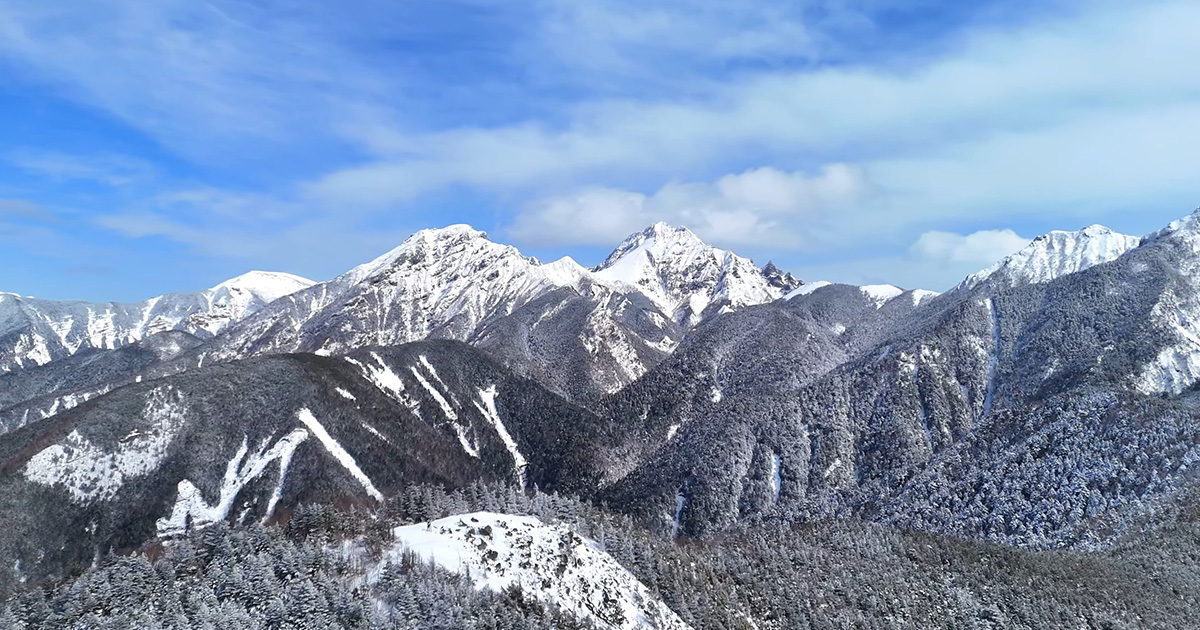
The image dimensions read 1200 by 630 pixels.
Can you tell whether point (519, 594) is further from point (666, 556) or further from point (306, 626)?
point (666, 556)

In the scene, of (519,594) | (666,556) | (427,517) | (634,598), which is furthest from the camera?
(666,556)

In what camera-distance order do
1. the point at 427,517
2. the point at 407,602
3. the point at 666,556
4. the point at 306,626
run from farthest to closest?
the point at 666,556, the point at 427,517, the point at 407,602, the point at 306,626

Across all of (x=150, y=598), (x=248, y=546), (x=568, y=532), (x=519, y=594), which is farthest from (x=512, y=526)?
(x=150, y=598)

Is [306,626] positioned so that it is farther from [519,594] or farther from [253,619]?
[519,594]

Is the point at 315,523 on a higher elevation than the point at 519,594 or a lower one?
higher

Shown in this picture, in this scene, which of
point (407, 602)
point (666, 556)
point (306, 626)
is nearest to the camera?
point (306, 626)

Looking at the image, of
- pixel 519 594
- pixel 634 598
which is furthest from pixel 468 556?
pixel 634 598

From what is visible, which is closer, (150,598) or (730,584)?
(150,598)
